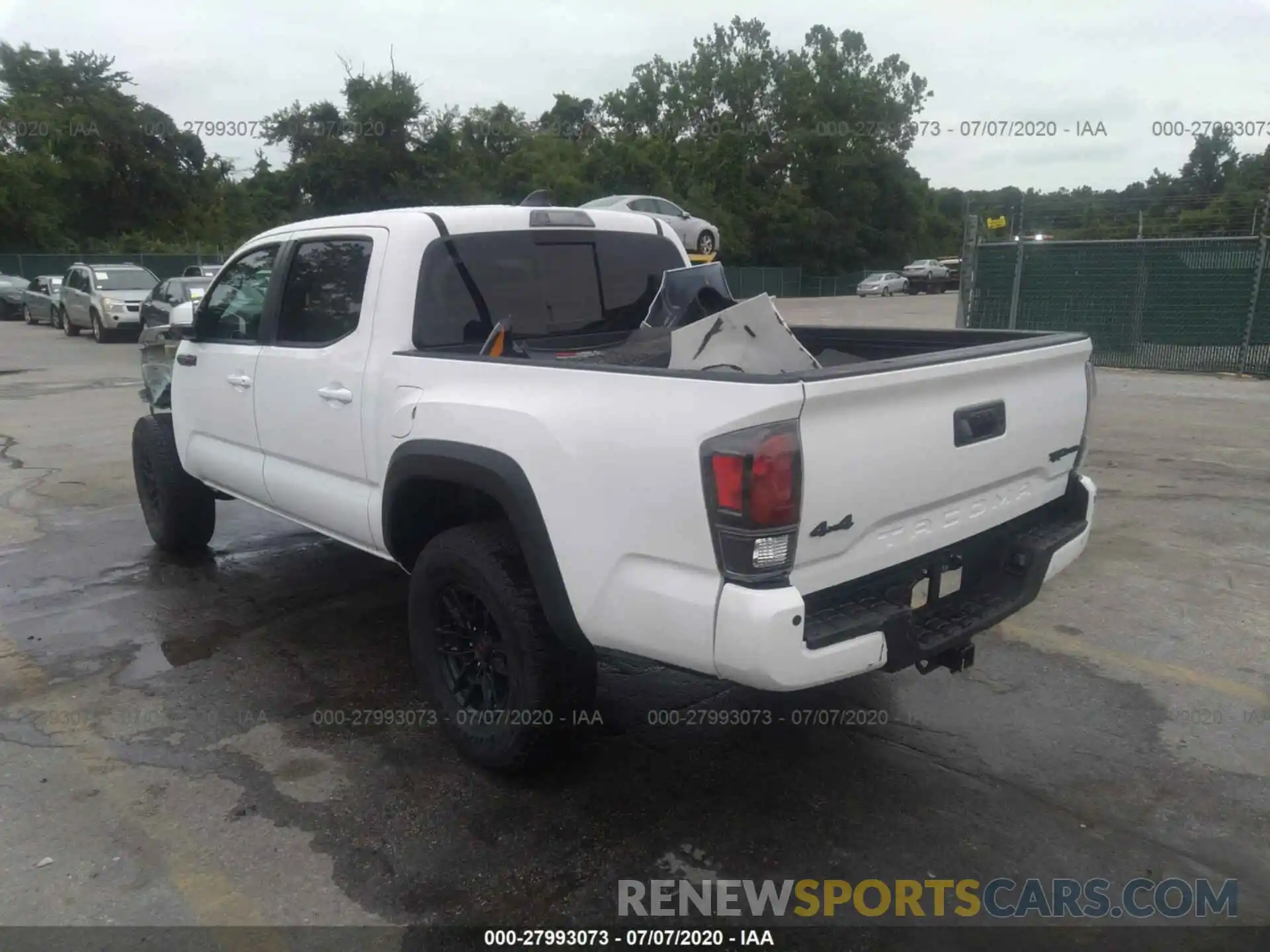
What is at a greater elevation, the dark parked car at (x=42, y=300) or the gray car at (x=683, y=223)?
the gray car at (x=683, y=223)

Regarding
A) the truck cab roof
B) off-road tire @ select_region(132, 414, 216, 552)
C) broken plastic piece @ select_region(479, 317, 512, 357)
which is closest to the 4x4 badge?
broken plastic piece @ select_region(479, 317, 512, 357)

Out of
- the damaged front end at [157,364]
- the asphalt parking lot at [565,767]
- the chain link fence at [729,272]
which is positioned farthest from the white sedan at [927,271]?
the damaged front end at [157,364]

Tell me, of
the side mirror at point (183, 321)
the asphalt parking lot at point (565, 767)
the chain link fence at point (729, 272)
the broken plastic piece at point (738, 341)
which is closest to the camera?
the asphalt parking lot at point (565, 767)

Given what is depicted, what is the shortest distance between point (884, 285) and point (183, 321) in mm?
44362

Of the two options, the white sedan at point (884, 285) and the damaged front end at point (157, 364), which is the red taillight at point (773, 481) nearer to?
the damaged front end at point (157, 364)

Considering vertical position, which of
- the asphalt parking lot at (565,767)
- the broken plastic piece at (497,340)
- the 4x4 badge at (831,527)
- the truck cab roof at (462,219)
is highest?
the truck cab roof at (462,219)

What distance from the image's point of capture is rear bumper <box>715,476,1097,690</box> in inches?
102

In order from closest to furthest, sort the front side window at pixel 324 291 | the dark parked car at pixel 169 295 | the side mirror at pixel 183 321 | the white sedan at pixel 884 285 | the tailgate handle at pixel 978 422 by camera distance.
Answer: the tailgate handle at pixel 978 422 → the front side window at pixel 324 291 → the side mirror at pixel 183 321 → the dark parked car at pixel 169 295 → the white sedan at pixel 884 285

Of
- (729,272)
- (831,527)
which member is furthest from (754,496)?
(729,272)

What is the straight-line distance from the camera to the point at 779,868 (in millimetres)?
2973

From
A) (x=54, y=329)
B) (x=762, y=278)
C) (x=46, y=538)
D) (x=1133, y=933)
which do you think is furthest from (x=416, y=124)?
(x=1133, y=933)

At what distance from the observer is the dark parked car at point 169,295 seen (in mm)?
18016

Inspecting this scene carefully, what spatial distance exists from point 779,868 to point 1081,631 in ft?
8.05

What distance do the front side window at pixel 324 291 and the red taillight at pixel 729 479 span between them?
199cm
